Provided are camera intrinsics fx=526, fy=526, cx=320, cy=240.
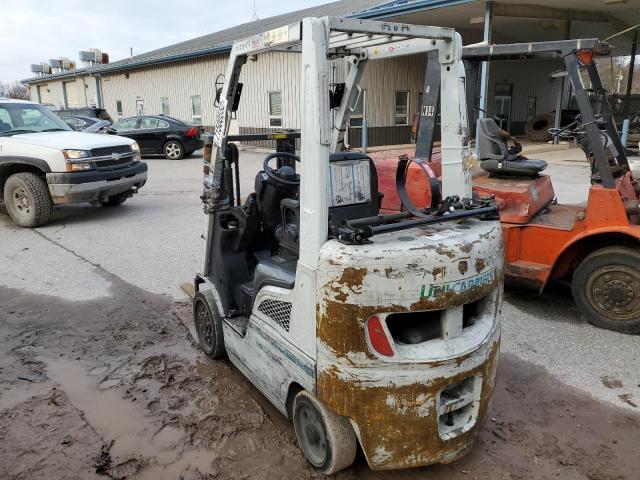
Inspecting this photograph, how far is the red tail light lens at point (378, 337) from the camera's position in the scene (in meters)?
2.37

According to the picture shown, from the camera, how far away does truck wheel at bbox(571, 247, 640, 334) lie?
14.3 feet

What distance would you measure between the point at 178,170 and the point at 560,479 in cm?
1400

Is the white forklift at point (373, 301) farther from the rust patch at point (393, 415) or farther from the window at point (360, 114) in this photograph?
the window at point (360, 114)

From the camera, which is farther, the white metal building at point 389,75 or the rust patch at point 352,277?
the white metal building at point 389,75

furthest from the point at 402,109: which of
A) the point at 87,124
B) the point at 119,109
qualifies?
the point at 119,109

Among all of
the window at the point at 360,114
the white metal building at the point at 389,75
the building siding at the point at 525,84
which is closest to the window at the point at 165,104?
the white metal building at the point at 389,75

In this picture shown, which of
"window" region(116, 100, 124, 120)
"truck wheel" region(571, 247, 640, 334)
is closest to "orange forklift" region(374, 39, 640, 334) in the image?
"truck wheel" region(571, 247, 640, 334)

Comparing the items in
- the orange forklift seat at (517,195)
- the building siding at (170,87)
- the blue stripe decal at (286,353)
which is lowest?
the blue stripe decal at (286,353)

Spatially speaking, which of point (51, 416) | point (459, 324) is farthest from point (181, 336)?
point (459, 324)

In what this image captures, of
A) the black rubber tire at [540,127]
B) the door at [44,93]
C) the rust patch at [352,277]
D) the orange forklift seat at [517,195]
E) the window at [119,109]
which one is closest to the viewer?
the rust patch at [352,277]

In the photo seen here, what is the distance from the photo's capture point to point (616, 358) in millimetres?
4113

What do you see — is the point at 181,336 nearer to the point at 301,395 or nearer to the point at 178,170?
the point at 301,395

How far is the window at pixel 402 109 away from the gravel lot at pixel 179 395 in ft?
51.8

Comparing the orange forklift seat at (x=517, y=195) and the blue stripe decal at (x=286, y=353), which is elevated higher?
the orange forklift seat at (x=517, y=195)
